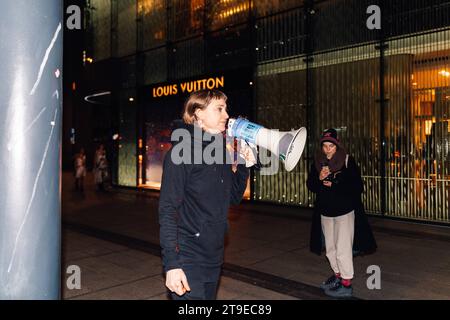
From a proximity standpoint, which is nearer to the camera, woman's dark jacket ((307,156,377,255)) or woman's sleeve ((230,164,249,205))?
woman's sleeve ((230,164,249,205))

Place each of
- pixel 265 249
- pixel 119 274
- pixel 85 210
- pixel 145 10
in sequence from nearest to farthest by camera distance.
Result: 1. pixel 119 274
2. pixel 265 249
3. pixel 85 210
4. pixel 145 10

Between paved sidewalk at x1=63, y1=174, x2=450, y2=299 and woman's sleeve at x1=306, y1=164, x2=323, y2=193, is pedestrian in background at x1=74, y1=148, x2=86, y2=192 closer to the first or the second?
paved sidewalk at x1=63, y1=174, x2=450, y2=299

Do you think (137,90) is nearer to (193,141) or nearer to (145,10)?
(145,10)

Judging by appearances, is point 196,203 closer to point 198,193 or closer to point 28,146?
point 198,193

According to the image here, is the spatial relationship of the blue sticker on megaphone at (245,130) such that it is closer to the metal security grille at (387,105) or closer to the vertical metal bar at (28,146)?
the vertical metal bar at (28,146)

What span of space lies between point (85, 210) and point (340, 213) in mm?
8635

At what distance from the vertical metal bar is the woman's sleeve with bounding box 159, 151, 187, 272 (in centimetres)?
65

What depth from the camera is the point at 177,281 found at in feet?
8.12

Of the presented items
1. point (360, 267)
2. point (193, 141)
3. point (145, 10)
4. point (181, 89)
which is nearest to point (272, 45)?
point (181, 89)

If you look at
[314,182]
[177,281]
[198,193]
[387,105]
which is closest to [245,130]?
[198,193]

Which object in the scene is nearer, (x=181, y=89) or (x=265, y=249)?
(x=265, y=249)

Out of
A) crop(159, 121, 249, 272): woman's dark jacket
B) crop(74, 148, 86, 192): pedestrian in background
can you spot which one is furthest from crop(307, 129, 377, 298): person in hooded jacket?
crop(74, 148, 86, 192): pedestrian in background

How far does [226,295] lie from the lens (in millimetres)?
4938

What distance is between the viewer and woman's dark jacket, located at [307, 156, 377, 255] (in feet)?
15.6
